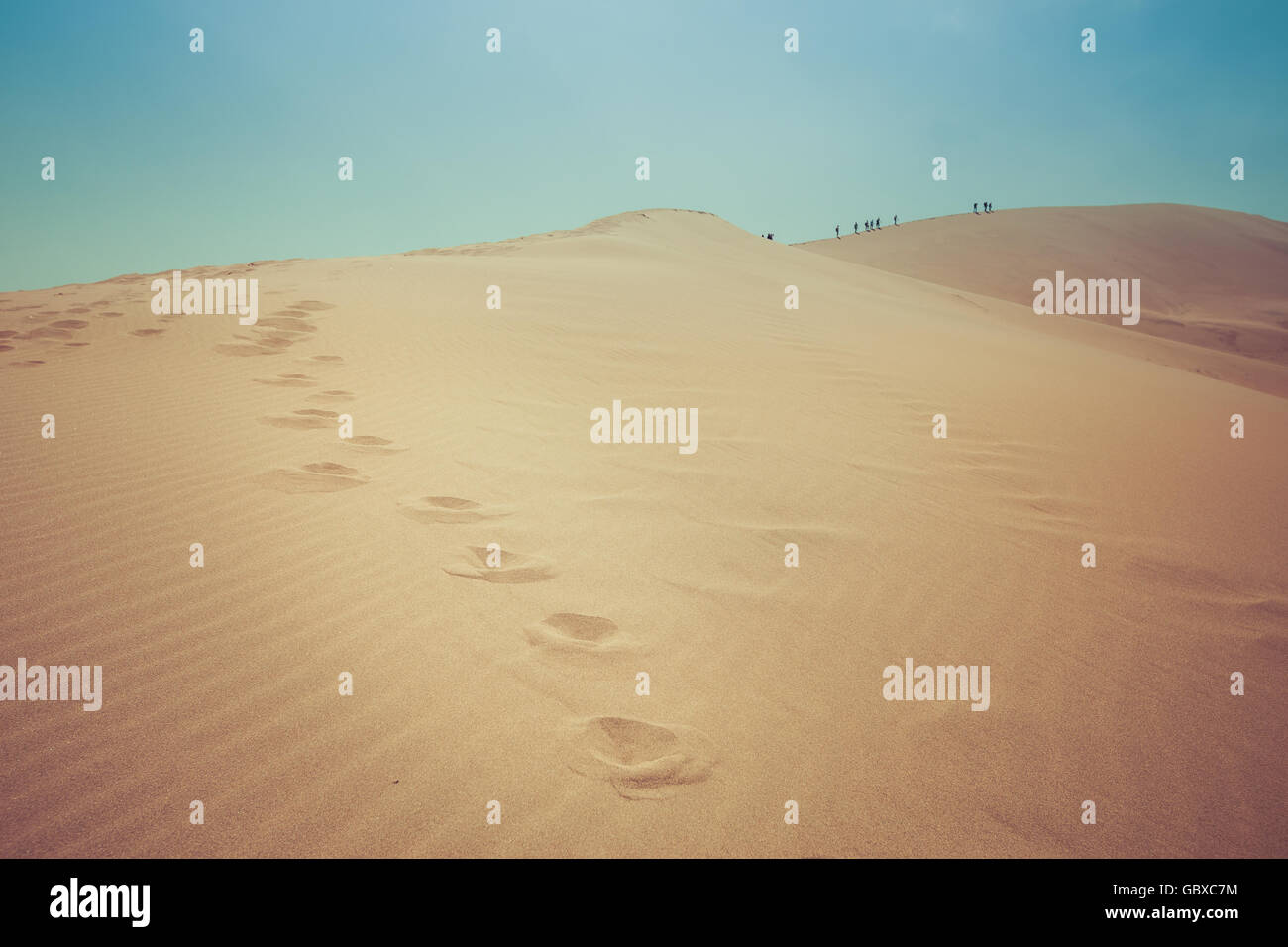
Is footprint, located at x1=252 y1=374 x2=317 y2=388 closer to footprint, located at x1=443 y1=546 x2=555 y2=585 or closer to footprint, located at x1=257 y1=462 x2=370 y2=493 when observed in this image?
footprint, located at x1=257 y1=462 x2=370 y2=493

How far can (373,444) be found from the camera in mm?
4762

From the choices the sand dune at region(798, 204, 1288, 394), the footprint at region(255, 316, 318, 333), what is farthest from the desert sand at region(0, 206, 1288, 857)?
the sand dune at region(798, 204, 1288, 394)

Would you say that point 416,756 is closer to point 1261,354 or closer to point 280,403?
point 280,403

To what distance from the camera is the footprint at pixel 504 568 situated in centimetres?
319

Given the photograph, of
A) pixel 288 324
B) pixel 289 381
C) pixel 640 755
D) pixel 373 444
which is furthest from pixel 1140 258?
pixel 640 755

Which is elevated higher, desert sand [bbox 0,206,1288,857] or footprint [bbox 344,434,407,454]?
footprint [bbox 344,434,407,454]

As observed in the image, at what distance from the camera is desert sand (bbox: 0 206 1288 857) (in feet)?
6.56

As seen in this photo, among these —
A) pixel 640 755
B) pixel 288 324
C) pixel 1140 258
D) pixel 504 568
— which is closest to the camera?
pixel 640 755

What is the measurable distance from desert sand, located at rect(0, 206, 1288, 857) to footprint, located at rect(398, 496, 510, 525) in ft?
0.09

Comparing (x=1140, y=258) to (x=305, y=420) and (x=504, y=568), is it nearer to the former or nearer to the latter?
(x=305, y=420)

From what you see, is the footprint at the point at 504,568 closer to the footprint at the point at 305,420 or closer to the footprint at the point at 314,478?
the footprint at the point at 314,478

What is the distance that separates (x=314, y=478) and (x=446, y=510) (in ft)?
3.22

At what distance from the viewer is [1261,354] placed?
21453mm
